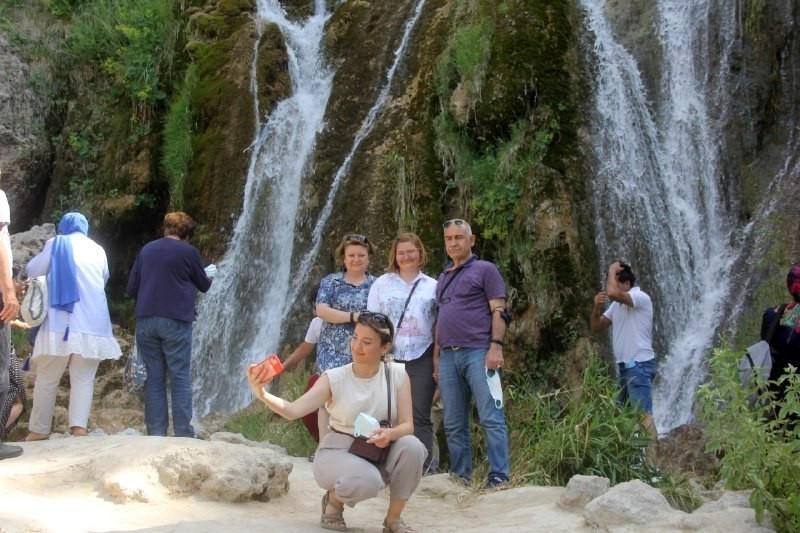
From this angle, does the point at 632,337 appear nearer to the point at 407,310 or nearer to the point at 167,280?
the point at 407,310

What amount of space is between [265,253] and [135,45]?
216 inches

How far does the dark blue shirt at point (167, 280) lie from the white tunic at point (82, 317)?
268 mm

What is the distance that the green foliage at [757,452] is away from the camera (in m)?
4.59

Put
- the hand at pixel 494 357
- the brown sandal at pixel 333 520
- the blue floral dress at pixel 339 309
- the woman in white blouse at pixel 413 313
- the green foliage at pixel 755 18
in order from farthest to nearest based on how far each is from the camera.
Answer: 1. the green foliage at pixel 755 18
2. the blue floral dress at pixel 339 309
3. the woman in white blouse at pixel 413 313
4. the hand at pixel 494 357
5. the brown sandal at pixel 333 520

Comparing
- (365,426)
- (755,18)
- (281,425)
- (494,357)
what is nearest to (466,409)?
(494,357)

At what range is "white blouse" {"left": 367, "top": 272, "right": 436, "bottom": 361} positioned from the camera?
22.4 ft

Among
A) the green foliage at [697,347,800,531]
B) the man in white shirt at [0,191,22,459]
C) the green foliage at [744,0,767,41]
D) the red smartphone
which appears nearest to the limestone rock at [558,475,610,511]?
the green foliage at [697,347,800,531]

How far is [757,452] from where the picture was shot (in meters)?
4.80

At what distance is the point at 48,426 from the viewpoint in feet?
23.5

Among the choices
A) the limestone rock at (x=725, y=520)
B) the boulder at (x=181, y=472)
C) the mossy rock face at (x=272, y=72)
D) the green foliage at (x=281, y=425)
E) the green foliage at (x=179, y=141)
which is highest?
the mossy rock face at (x=272, y=72)

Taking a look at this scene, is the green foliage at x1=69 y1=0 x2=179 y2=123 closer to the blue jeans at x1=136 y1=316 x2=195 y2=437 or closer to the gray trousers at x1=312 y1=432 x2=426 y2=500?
the blue jeans at x1=136 y1=316 x2=195 y2=437

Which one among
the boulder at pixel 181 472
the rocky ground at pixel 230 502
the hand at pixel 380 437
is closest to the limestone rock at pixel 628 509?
the rocky ground at pixel 230 502

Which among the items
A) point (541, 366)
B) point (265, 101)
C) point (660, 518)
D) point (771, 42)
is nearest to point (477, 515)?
point (660, 518)

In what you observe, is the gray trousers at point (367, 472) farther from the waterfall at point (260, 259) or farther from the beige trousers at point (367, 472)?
the waterfall at point (260, 259)
